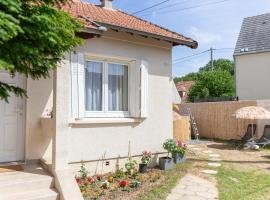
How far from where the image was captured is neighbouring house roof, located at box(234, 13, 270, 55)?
2664 centimetres

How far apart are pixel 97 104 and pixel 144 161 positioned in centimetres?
247

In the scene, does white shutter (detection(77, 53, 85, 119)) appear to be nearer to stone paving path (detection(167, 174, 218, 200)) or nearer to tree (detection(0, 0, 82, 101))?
stone paving path (detection(167, 174, 218, 200))

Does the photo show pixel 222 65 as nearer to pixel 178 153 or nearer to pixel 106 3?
pixel 106 3

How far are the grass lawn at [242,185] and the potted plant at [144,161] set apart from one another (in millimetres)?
2339

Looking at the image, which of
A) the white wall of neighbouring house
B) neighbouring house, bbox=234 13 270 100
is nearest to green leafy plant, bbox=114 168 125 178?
the white wall of neighbouring house

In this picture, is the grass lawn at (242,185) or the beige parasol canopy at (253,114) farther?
the beige parasol canopy at (253,114)

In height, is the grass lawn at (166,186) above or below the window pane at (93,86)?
below

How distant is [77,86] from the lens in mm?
9234

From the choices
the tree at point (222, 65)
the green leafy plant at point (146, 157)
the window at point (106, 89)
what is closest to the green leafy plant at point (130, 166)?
the green leafy plant at point (146, 157)

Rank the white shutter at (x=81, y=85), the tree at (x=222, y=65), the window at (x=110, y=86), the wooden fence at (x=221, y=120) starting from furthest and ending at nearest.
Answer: the tree at (x=222, y=65), the wooden fence at (x=221, y=120), the window at (x=110, y=86), the white shutter at (x=81, y=85)

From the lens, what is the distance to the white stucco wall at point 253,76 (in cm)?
2580

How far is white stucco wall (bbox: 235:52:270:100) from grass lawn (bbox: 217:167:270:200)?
16.6m

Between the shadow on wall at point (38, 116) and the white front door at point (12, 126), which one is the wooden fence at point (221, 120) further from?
the white front door at point (12, 126)

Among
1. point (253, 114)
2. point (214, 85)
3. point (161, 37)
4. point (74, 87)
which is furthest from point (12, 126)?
point (214, 85)
